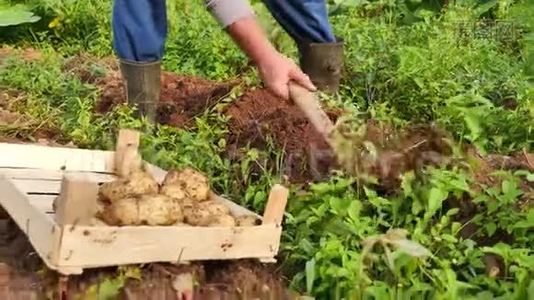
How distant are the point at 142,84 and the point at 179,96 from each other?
0.36 metres

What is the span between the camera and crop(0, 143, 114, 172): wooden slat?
3.70 metres

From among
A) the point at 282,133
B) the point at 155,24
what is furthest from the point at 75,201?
the point at 155,24

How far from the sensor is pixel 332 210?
11.0 ft

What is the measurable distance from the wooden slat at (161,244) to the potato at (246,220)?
61mm

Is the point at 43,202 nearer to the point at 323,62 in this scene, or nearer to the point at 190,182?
the point at 190,182

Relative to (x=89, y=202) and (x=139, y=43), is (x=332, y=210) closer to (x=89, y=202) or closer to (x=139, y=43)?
(x=89, y=202)

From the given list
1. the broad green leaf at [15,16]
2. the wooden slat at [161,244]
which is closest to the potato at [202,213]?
the wooden slat at [161,244]

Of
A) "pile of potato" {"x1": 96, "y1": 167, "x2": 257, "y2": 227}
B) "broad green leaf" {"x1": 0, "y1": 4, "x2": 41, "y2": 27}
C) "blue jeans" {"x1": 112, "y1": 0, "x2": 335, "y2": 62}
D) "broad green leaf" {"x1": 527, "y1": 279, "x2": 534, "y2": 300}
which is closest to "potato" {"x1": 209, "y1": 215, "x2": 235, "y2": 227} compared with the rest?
"pile of potato" {"x1": 96, "y1": 167, "x2": 257, "y2": 227}

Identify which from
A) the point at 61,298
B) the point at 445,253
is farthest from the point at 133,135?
the point at 445,253

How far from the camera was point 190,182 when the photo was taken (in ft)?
11.1

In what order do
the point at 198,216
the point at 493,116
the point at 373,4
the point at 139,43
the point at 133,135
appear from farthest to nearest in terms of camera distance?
the point at 373,4
the point at 139,43
the point at 493,116
the point at 133,135
the point at 198,216

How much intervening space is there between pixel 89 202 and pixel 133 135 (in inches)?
36.8

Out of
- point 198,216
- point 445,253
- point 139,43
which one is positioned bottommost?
point 445,253

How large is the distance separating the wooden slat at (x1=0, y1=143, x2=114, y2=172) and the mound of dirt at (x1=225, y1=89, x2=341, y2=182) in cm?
A: 54
